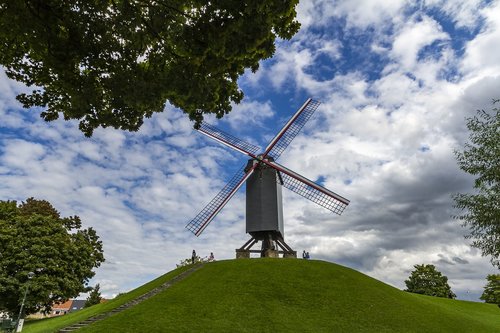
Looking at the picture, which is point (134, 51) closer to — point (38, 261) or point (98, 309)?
point (98, 309)

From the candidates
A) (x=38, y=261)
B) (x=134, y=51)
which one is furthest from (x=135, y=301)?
(x=134, y=51)

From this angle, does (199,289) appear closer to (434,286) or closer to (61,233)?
(61,233)

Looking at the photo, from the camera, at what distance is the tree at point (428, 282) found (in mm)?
66438

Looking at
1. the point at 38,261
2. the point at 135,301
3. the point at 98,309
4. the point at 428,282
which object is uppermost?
the point at 428,282

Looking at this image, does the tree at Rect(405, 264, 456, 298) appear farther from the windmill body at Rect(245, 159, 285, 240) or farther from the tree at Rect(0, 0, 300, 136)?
the tree at Rect(0, 0, 300, 136)

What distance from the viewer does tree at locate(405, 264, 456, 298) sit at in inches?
2616

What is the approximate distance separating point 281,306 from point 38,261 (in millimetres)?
30890

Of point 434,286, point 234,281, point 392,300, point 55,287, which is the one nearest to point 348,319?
point 392,300

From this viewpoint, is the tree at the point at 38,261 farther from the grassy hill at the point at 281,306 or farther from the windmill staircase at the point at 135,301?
the windmill staircase at the point at 135,301

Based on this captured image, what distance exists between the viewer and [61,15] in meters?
11.2

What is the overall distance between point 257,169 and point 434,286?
51.2 meters

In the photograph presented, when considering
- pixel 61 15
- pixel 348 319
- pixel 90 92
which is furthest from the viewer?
pixel 348 319

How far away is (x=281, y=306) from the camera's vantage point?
25.3 meters

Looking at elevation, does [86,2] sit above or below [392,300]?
above
